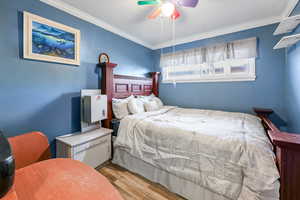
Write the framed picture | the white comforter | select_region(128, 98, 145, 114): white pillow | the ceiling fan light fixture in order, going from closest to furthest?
the white comforter → the framed picture → the ceiling fan light fixture → select_region(128, 98, 145, 114): white pillow

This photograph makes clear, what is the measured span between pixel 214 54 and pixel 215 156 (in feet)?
7.97

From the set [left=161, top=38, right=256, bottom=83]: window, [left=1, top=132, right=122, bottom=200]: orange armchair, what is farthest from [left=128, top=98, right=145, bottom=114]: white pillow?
[left=1, top=132, right=122, bottom=200]: orange armchair

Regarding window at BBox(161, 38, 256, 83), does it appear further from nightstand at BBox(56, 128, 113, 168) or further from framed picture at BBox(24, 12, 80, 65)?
framed picture at BBox(24, 12, 80, 65)

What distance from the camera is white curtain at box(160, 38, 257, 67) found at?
2549 millimetres

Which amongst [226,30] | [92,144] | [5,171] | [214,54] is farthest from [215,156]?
[226,30]

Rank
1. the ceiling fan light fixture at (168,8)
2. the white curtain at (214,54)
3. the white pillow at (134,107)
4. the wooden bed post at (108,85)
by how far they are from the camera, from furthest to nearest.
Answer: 1. the white curtain at (214,54)
2. the white pillow at (134,107)
3. the wooden bed post at (108,85)
4. the ceiling fan light fixture at (168,8)

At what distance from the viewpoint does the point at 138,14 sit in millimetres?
2203

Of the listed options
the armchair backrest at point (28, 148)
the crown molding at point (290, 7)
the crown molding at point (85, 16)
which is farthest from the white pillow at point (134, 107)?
the crown molding at point (290, 7)

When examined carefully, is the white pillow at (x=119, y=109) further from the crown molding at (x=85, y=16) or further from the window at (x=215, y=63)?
the crown molding at (x=85, y=16)

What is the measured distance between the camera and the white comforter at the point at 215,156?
1.07 m

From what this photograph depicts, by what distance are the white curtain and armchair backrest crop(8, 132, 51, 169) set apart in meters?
3.20

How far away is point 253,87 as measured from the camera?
2.54 metres

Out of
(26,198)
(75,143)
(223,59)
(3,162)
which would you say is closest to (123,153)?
(75,143)

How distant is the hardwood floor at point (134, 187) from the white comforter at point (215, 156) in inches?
11.1
